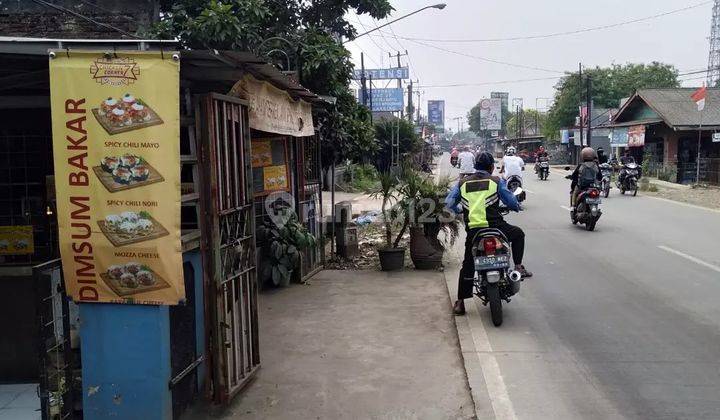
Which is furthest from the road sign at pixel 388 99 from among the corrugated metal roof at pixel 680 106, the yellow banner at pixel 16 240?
the yellow banner at pixel 16 240

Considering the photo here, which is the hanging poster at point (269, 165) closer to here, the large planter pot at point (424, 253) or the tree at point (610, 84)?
the large planter pot at point (424, 253)

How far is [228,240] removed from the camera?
4359 mm

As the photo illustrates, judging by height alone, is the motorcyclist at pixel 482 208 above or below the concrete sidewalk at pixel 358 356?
above

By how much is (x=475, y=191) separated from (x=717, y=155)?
27.9 metres

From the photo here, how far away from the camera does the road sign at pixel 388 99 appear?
35.6 metres

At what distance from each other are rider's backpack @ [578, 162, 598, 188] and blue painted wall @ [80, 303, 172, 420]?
427 inches

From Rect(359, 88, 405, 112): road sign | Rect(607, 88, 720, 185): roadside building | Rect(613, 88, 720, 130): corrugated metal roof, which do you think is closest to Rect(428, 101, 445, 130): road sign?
Rect(607, 88, 720, 185): roadside building

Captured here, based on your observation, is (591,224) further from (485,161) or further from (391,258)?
(485,161)

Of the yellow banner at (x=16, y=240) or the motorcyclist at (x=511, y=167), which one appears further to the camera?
the motorcyclist at (x=511, y=167)

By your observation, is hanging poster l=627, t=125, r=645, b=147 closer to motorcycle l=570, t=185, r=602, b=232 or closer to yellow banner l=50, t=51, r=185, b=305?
motorcycle l=570, t=185, r=602, b=232

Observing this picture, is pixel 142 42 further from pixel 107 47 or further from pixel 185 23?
pixel 185 23

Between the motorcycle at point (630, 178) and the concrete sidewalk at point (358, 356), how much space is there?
49.4 ft

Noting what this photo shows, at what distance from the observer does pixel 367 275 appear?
896 cm

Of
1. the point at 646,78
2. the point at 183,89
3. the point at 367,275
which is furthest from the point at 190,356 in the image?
the point at 646,78
